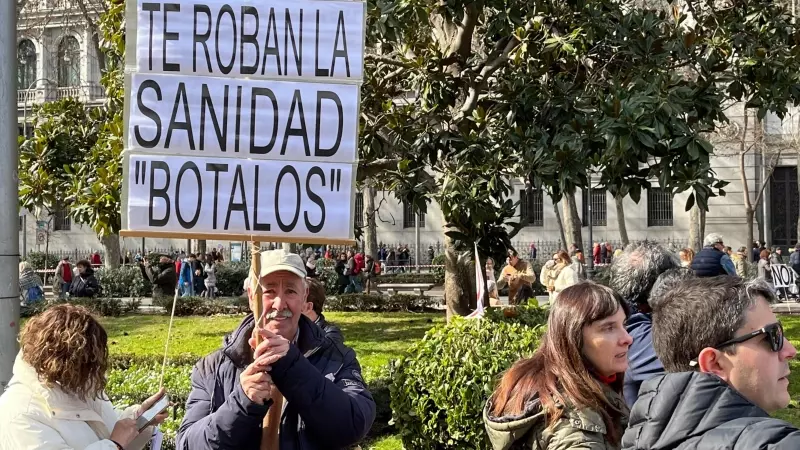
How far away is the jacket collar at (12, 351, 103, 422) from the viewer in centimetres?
356

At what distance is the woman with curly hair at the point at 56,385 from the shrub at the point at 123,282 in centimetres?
2716

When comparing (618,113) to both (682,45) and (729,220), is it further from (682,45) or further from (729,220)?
(729,220)

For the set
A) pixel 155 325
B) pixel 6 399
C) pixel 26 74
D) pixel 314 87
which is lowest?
pixel 155 325

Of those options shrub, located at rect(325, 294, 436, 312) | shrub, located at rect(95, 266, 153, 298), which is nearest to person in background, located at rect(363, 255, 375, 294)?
shrub, located at rect(325, 294, 436, 312)

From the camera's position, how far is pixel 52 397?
3.58 metres

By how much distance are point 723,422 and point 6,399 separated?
2.51 metres

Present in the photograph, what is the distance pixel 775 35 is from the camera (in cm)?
1162

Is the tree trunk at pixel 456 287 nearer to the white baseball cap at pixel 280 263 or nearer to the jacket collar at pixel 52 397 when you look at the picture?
the white baseball cap at pixel 280 263

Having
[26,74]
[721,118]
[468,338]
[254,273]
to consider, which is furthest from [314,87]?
[26,74]

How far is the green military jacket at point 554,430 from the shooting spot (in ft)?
11.8

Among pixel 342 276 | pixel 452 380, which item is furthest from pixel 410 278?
pixel 452 380

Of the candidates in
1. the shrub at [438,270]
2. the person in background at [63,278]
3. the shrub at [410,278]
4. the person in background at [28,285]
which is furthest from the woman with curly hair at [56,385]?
the shrub at [410,278]

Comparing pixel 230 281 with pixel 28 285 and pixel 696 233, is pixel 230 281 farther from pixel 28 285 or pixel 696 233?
pixel 696 233

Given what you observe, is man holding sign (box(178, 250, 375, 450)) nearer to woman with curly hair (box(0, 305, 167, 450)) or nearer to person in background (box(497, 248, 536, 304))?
woman with curly hair (box(0, 305, 167, 450))
